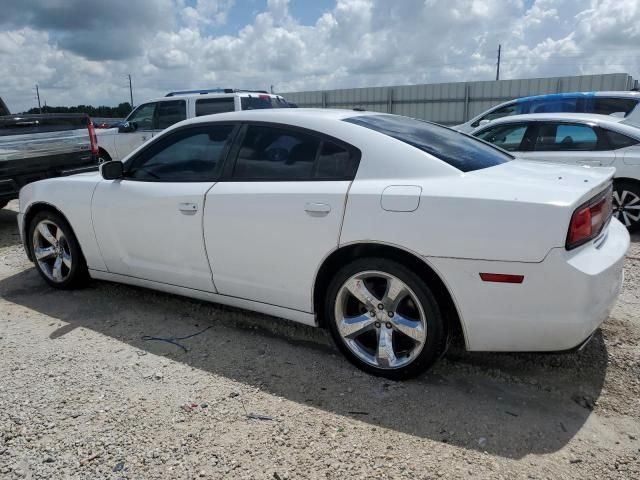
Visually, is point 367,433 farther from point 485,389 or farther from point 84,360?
point 84,360

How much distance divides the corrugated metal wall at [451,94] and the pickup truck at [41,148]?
16.8 metres

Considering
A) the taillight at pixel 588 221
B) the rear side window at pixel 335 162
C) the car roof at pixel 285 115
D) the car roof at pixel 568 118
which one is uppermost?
the car roof at pixel 285 115

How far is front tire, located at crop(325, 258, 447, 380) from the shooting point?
269 centimetres

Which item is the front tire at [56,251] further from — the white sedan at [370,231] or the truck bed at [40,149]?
the truck bed at [40,149]

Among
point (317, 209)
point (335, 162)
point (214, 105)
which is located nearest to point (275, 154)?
point (335, 162)

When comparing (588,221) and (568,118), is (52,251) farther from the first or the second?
(568,118)

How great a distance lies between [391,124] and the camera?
3.31 metres

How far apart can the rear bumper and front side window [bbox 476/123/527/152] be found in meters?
4.54

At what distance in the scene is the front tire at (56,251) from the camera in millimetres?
4305

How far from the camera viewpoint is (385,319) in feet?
9.30

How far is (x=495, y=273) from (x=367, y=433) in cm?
99

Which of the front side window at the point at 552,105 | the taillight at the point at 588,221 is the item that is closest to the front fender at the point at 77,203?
the taillight at the point at 588,221

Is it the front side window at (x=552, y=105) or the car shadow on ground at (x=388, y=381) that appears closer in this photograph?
the car shadow on ground at (x=388, y=381)

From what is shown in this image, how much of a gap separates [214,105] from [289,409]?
27.4 ft
